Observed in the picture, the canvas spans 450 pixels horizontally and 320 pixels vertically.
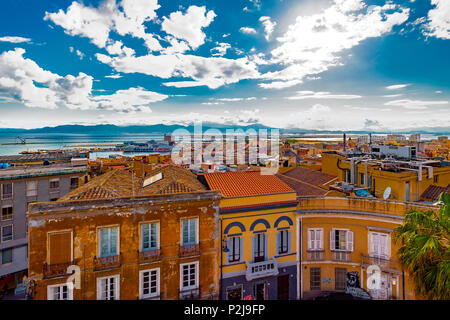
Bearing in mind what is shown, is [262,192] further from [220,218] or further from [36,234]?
[36,234]

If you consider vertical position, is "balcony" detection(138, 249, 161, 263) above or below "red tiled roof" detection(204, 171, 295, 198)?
below

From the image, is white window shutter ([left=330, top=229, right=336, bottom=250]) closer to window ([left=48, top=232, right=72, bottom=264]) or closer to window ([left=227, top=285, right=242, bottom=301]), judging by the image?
Result: window ([left=227, top=285, right=242, bottom=301])

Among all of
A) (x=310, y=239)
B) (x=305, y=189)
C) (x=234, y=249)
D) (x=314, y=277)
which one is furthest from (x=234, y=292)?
(x=305, y=189)

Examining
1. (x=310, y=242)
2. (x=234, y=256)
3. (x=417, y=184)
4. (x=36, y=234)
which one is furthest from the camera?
(x=417, y=184)

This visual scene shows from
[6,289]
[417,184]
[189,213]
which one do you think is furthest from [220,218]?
[6,289]

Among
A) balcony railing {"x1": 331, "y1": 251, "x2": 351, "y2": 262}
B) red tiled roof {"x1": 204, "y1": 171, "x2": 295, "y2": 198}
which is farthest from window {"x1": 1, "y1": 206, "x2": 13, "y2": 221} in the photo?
balcony railing {"x1": 331, "y1": 251, "x2": 351, "y2": 262}

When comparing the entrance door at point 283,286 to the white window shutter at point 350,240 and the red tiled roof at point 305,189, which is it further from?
the red tiled roof at point 305,189

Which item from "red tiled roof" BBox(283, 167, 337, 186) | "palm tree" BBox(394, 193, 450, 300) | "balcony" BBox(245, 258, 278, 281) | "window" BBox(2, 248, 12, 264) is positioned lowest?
"window" BBox(2, 248, 12, 264)

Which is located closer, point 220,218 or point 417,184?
point 220,218
